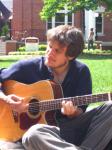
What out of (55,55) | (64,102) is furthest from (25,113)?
(55,55)

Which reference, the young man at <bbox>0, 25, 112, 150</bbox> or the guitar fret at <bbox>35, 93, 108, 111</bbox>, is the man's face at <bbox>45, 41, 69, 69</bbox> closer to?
the young man at <bbox>0, 25, 112, 150</bbox>

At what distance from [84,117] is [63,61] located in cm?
51

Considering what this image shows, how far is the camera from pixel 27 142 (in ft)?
13.7

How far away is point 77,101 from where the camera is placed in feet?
14.0

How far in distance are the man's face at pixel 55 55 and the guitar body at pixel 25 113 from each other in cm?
16

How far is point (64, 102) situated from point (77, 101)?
0.10 meters

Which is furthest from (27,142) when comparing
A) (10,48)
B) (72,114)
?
(10,48)

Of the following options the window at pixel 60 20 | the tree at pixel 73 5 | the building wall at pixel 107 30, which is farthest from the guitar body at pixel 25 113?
the window at pixel 60 20

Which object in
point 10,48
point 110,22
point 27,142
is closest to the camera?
point 27,142

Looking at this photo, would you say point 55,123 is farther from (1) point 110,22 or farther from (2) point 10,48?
(1) point 110,22

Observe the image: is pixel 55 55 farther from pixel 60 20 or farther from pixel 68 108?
pixel 60 20

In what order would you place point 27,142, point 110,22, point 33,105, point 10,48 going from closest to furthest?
1. point 27,142
2. point 33,105
3. point 10,48
4. point 110,22

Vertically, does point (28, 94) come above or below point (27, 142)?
above

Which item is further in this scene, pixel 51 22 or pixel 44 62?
pixel 51 22
